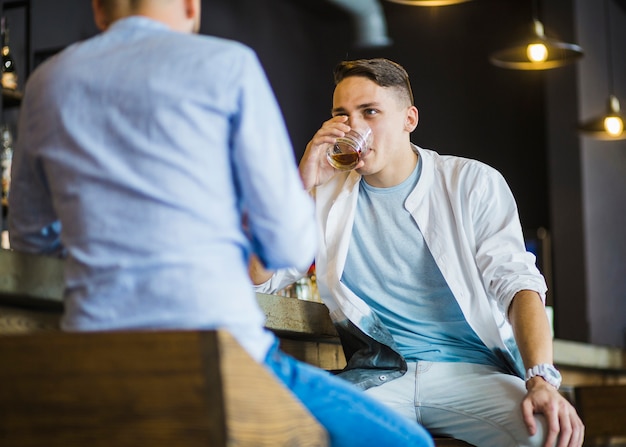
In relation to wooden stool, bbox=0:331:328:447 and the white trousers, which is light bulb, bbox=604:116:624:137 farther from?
wooden stool, bbox=0:331:328:447

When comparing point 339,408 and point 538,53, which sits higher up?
point 538,53

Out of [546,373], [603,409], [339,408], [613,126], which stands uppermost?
[613,126]

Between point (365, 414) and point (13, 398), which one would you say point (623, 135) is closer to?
point (365, 414)

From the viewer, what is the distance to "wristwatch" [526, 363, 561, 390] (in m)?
2.15

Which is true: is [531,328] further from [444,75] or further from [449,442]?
[444,75]

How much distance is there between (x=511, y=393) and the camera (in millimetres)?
2238

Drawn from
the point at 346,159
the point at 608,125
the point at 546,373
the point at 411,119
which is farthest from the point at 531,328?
the point at 608,125

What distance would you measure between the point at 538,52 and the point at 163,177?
4.57m

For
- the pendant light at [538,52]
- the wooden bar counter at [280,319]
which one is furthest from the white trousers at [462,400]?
the pendant light at [538,52]

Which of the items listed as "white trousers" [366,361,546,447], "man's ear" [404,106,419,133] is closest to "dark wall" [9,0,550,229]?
"man's ear" [404,106,419,133]

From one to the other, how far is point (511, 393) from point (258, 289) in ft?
2.21

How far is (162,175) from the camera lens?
1.30m

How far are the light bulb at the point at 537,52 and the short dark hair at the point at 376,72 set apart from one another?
9.66ft

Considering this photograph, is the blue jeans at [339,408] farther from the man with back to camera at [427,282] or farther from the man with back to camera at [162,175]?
the man with back to camera at [427,282]
